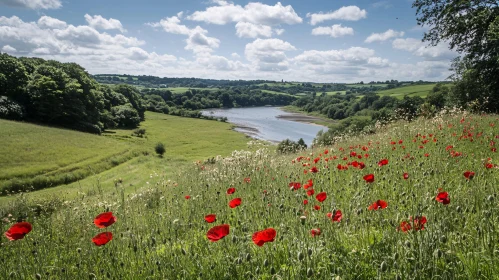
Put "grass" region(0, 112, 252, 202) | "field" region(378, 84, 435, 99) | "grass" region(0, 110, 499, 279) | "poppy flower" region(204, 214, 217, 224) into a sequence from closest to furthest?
1. "grass" region(0, 110, 499, 279)
2. "poppy flower" region(204, 214, 217, 224)
3. "grass" region(0, 112, 252, 202)
4. "field" region(378, 84, 435, 99)

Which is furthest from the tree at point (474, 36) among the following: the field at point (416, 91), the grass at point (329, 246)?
the field at point (416, 91)

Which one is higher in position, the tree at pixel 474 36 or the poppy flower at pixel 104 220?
the tree at pixel 474 36

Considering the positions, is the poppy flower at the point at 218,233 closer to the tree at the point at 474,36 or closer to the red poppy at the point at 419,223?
the red poppy at the point at 419,223

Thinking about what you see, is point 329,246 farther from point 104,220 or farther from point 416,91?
point 416,91

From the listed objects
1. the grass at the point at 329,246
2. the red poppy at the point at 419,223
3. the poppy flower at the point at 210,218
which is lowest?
the grass at the point at 329,246

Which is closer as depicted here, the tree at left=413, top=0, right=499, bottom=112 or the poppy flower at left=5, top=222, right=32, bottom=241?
the poppy flower at left=5, top=222, right=32, bottom=241

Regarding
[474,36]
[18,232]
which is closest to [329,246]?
[18,232]

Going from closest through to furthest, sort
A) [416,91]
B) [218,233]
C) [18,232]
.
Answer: [218,233], [18,232], [416,91]

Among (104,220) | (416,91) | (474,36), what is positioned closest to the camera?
(104,220)

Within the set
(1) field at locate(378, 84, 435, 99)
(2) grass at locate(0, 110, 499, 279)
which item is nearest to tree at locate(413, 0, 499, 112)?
(2) grass at locate(0, 110, 499, 279)

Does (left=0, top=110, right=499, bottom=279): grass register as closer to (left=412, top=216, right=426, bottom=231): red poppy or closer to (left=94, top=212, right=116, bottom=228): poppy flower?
(left=412, top=216, right=426, bottom=231): red poppy

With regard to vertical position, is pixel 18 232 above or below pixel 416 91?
below

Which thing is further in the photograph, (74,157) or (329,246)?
(74,157)

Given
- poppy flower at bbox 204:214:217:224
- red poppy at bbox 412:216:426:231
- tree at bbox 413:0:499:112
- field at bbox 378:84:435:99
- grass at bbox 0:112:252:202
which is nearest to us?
red poppy at bbox 412:216:426:231
